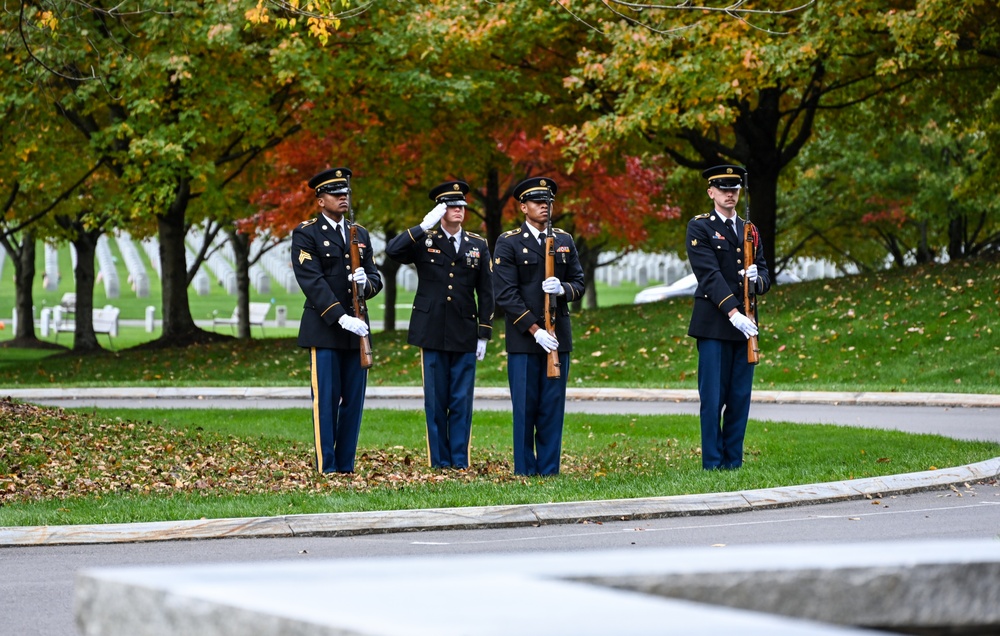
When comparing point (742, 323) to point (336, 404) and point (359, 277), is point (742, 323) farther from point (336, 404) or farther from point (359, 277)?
point (336, 404)

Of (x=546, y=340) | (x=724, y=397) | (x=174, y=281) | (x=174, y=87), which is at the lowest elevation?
(x=724, y=397)

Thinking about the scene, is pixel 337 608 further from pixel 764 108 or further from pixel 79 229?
pixel 79 229

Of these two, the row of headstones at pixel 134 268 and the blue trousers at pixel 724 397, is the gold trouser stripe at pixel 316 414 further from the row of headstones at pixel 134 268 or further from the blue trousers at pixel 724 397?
the row of headstones at pixel 134 268

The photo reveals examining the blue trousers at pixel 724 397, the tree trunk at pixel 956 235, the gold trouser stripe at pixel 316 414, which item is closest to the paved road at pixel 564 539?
the blue trousers at pixel 724 397

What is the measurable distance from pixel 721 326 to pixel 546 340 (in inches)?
53.8

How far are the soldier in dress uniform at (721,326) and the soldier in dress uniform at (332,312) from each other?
2.55 metres

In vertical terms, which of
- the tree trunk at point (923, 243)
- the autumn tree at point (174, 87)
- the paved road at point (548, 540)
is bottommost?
the paved road at point (548, 540)

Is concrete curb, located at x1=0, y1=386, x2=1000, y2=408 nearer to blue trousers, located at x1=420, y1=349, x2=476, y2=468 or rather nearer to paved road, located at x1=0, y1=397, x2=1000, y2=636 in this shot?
paved road, located at x1=0, y1=397, x2=1000, y2=636

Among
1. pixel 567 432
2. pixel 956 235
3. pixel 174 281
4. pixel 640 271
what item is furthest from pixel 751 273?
pixel 640 271

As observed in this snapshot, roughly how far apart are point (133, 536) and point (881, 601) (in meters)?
6.96

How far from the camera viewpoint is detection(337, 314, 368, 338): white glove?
1103 cm

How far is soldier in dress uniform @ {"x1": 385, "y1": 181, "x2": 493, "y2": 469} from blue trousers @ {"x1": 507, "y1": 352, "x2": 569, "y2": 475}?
1.43ft

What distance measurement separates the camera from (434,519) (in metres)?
9.08

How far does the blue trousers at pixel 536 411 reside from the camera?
11.4 m
